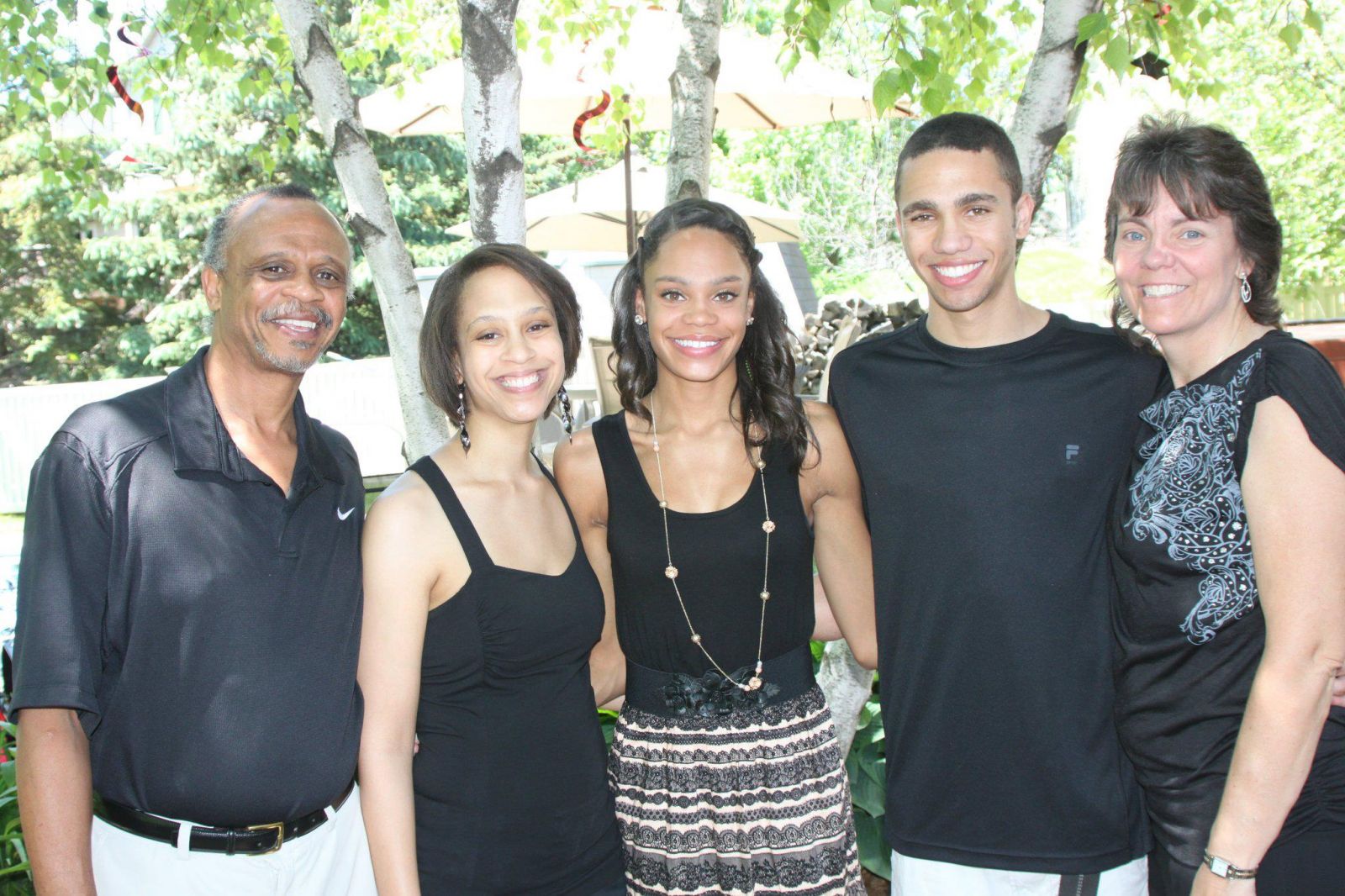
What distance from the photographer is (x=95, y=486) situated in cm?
191

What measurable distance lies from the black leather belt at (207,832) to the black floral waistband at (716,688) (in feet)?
2.60

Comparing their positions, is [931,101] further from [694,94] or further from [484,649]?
[484,649]

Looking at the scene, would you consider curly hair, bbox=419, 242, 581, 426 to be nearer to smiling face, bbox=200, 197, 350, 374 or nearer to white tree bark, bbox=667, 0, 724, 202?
smiling face, bbox=200, 197, 350, 374

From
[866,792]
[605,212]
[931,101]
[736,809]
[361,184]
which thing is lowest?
[866,792]

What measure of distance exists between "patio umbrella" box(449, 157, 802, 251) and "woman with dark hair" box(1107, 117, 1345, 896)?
693 centimetres

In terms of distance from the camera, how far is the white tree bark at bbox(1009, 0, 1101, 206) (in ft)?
10.3

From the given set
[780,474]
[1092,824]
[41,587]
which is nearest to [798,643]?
[780,474]

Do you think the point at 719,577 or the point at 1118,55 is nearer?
the point at 719,577

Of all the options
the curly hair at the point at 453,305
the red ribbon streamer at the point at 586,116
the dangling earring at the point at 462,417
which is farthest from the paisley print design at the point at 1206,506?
the red ribbon streamer at the point at 586,116

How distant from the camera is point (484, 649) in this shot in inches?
82.4

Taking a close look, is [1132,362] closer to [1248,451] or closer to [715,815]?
[1248,451]

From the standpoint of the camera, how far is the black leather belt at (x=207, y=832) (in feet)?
6.37

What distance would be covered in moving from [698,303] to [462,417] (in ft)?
1.99

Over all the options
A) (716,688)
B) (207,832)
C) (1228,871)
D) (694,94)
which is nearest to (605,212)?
(694,94)
